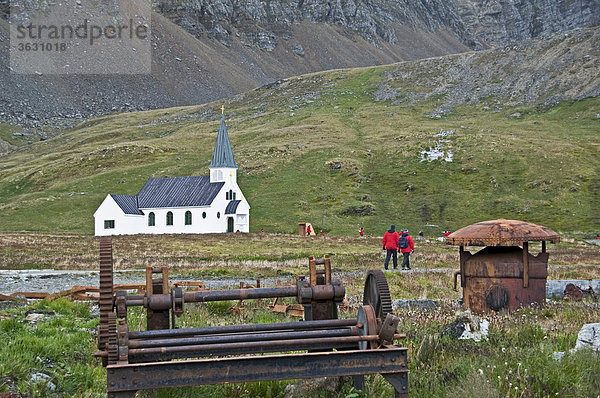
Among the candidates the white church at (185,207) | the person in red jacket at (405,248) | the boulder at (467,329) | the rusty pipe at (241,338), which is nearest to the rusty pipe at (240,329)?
the rusty pipe at (241,338)

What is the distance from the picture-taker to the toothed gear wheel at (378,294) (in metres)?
6.38

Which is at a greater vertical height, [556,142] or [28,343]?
[556,142]

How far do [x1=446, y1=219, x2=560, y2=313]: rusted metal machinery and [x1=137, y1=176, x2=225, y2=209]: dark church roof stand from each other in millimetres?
65056

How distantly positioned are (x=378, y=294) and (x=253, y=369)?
1703 millimetres

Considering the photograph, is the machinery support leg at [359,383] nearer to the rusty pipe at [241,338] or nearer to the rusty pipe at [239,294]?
the rusty pipe at [241,338]

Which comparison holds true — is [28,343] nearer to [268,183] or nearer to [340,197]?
[340,197]

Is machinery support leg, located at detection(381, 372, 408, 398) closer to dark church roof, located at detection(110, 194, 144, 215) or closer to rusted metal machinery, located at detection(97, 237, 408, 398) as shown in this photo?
rusted metal machinery, located at detection(97, 237, 408, 398)

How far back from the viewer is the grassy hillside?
73375mm

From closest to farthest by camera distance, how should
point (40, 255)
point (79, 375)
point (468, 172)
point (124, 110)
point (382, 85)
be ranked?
1. point (79, 375)
2. point (40, 255)
3. point (468, 172)
4. point (382, 85)
5. point (124, 110)

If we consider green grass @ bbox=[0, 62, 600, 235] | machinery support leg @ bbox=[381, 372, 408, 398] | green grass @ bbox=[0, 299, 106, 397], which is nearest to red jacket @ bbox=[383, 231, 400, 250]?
green grass @ bbox=[0, 299, 106, 397]

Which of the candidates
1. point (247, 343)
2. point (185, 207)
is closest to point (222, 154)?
point (185, 207)

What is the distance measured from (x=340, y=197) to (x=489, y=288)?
6526cm

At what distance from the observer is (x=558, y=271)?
26109 mm

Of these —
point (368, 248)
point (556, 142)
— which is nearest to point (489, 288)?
point (368, 248)
